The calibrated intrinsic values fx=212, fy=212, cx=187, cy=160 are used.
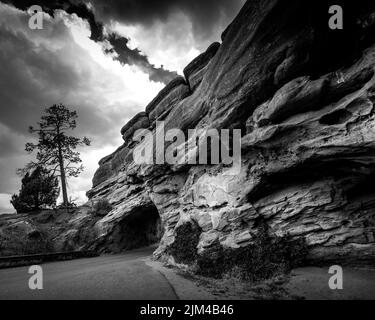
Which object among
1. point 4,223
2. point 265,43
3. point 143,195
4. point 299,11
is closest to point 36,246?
point 4,223

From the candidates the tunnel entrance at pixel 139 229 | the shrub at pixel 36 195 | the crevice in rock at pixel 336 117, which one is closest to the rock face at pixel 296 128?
the crevice in rock at pixel 336 117

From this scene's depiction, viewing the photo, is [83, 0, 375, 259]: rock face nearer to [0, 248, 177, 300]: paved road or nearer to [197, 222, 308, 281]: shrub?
[197, 222, 308, 281]: shrub

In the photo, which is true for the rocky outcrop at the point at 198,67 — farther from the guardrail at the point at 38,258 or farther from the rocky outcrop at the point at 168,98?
the guardrail at the point at 38,258

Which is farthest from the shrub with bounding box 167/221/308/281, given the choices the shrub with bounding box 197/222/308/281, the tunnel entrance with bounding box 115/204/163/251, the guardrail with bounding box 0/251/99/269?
the guardrail with bounding box 0/251/99/269

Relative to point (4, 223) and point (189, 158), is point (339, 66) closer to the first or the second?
point (189, 158)

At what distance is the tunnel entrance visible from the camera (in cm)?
1864

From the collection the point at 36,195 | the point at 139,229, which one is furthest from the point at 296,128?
the point at 36,195

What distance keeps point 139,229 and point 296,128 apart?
17.3 metres

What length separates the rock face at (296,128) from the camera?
7.14 metres

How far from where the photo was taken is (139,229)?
67.8 feet

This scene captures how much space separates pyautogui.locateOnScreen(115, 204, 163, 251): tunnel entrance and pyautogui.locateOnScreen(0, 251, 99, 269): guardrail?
9.21 feet

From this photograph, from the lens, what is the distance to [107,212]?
19.9 m
